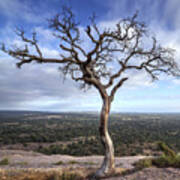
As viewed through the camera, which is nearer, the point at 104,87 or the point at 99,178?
the point at 99,178

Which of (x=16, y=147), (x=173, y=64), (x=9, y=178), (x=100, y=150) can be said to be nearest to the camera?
(x=9, y=178)

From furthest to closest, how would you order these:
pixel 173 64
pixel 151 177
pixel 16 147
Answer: pixel 16 147, pixel 173 64, pixel 151 177

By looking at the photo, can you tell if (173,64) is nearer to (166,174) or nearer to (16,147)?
(166,174)

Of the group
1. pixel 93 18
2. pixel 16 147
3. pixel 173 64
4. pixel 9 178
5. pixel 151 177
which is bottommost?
pixel 16 147

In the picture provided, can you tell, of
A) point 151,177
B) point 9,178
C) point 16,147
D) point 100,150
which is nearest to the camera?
point 151,177

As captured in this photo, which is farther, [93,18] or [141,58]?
[141,58]

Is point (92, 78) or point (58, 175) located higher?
point (92, 78)

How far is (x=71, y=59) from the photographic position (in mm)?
7809

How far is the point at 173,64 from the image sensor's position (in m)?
8.35

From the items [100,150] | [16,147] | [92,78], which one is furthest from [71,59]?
[16,147]

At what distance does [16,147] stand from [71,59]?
33.5 meters

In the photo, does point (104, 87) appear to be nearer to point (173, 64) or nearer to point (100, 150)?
point (173, 64)

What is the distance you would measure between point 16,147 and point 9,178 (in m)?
30.9

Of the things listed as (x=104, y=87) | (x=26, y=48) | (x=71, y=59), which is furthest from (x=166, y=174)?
(x=26, y=48)
